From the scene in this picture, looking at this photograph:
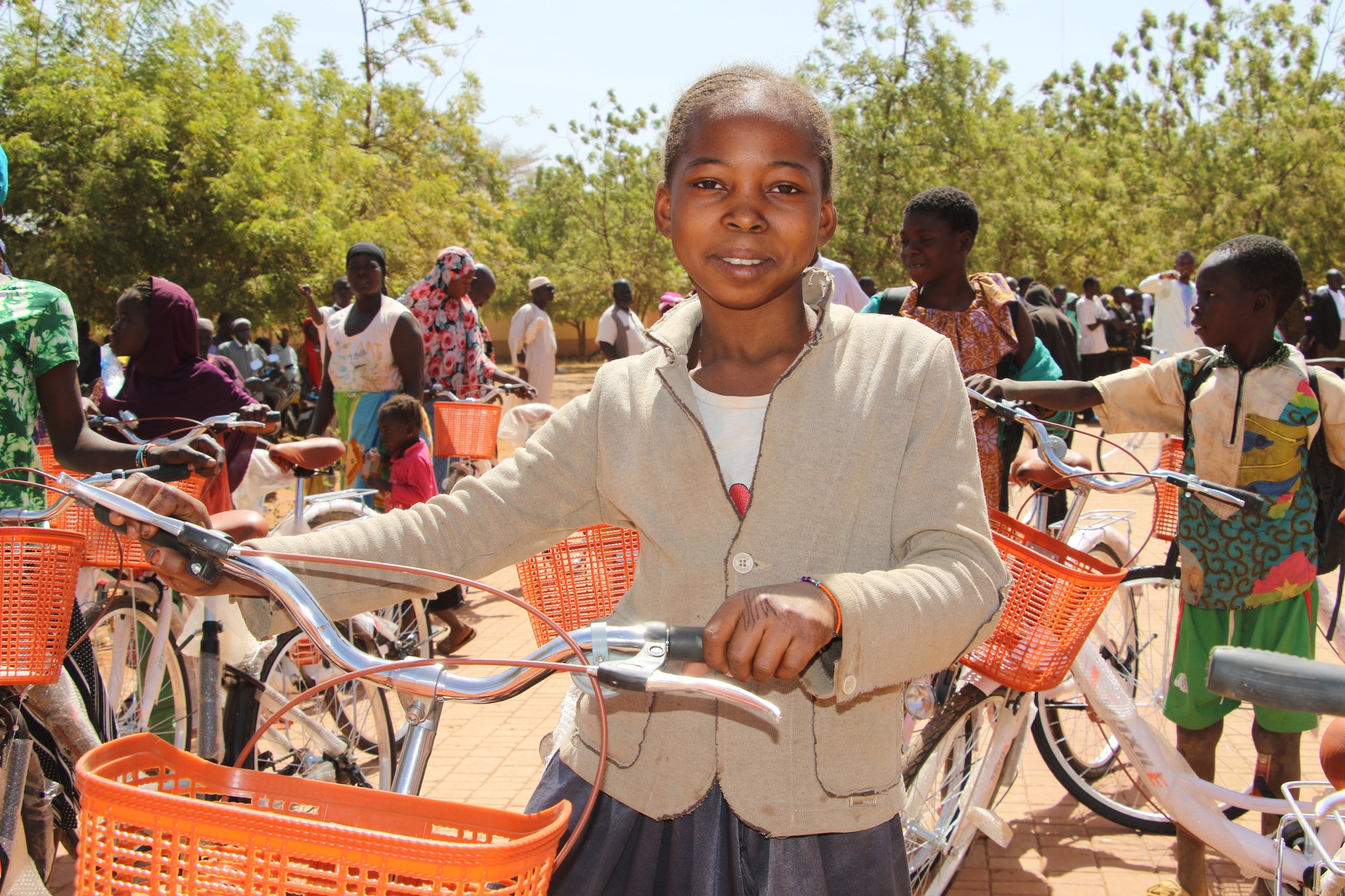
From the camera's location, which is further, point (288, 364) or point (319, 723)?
point (288, 364)

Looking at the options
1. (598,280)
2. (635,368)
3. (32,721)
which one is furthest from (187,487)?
(598,280)

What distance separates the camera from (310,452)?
2.92 metres

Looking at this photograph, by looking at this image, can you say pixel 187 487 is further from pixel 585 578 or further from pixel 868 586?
pixel 868 586

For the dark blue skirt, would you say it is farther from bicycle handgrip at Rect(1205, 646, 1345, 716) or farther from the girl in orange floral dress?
the girl in orange floral dress

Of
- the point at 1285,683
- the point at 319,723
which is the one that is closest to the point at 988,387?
the point at 1285,683

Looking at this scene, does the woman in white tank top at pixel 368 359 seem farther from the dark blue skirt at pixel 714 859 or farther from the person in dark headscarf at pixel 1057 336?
the dark blue skirt at pixel 714 859

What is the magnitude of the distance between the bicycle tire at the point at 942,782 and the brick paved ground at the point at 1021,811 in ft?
1.16

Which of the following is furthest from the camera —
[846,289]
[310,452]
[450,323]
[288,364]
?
[288,364]

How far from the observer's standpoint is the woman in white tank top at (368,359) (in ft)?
21.3

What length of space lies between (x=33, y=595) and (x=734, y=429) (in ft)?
6.04

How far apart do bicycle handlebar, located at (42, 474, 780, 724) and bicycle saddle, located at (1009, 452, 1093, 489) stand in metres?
2.25

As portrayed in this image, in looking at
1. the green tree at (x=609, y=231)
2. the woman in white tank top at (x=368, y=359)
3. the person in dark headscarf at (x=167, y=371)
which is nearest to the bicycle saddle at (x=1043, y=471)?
the person in dark headscarf at (x=167, y=371)

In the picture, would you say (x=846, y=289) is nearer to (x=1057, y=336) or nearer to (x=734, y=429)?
(x=1057, y=336)

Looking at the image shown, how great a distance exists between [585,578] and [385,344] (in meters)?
4.46
